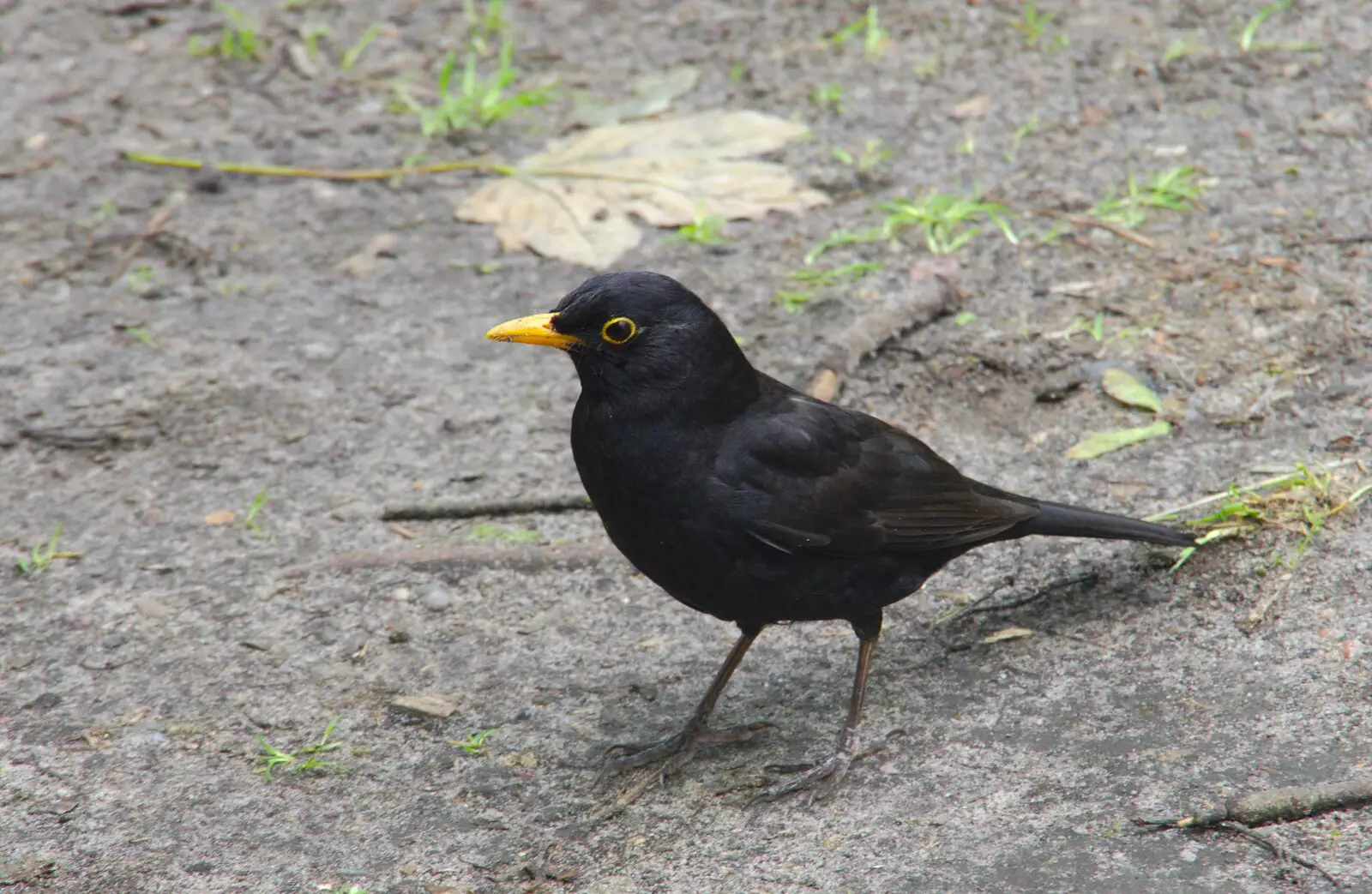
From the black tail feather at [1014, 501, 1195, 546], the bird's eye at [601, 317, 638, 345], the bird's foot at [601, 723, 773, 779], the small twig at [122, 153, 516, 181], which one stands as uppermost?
the bird's eye at [601, 317, 638, 345]

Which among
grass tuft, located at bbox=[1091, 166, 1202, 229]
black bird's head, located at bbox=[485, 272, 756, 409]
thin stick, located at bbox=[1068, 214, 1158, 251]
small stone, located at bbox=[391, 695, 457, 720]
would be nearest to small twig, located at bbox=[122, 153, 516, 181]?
thin stick, located at bbox=[1068, 214, 1158, 251]

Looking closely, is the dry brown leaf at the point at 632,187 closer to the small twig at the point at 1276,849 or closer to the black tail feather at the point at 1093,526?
the black tail feather at the point at 1093,526

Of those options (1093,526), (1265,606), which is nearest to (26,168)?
(1093,526)

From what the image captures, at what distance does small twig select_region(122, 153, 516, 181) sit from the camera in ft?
21.4

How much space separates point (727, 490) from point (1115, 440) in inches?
69.2

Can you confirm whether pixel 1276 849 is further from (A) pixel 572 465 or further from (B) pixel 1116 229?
(B) pixel 1116 229

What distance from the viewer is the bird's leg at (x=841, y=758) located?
3.69 meters

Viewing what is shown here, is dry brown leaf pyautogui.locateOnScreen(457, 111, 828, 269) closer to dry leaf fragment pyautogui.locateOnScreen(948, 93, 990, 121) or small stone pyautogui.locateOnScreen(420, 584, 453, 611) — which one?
dry leaf fragment pyautogui.locateOnScreen(948, 93, 990, 121)

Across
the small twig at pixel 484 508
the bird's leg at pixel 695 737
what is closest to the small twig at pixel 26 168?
the small twig at pixel 484 508

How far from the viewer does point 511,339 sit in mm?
3783

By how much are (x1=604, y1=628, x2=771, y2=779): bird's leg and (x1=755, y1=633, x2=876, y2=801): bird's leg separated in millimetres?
266

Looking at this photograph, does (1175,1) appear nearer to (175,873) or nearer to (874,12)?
(874,12)

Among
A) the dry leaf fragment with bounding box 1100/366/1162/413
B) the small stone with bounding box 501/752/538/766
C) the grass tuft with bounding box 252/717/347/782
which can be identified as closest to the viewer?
the grass tuft with bounding box 252/717/347/782

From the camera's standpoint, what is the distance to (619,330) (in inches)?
145
